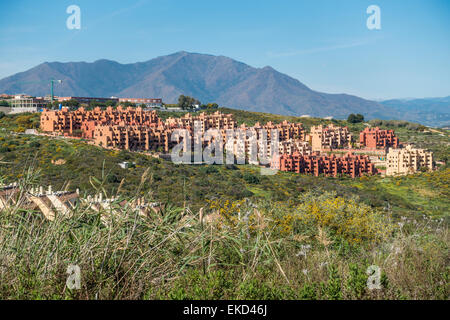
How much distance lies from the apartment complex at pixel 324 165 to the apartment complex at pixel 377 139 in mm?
15848

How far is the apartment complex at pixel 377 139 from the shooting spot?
64.4 metres

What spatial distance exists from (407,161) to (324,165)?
910cm

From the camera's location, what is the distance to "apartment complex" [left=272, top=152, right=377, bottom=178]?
4844cm

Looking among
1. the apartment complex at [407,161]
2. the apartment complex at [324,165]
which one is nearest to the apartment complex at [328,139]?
the apartment complex at [324,165]

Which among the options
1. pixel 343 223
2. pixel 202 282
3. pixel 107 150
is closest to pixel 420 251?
pixel 202 282

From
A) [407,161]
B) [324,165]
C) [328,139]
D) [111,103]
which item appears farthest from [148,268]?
[111,103]

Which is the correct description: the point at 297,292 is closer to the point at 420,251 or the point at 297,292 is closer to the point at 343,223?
the point at 420,251

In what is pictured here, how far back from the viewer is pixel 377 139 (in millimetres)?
64688

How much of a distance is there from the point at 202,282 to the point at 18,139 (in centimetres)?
4762

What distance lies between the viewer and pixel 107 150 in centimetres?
4475

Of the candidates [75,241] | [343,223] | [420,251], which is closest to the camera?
[75,241]

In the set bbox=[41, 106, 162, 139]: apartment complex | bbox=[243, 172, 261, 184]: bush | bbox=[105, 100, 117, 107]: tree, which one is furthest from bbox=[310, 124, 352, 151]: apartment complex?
bbox=[105, 100, 117, 107]: tree

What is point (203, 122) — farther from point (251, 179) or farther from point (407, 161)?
point (407, 161)
